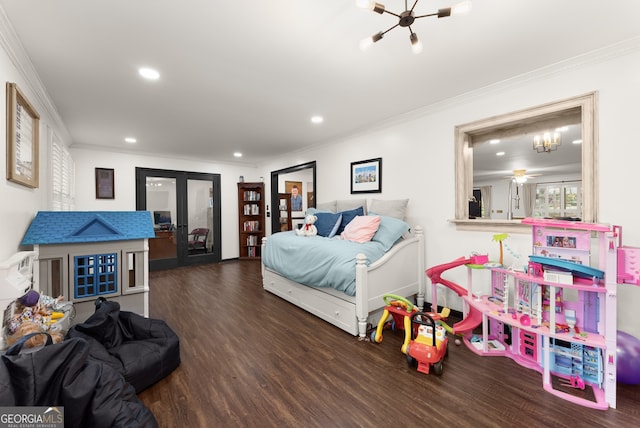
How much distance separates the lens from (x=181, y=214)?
5582mm

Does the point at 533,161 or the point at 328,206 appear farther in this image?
the point at 533,161

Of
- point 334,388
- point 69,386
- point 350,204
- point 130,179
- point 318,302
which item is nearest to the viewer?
point 69,386

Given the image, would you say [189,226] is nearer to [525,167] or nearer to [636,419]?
[636,419]

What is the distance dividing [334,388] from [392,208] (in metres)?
2.20

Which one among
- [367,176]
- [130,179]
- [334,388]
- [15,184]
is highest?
[130,179]

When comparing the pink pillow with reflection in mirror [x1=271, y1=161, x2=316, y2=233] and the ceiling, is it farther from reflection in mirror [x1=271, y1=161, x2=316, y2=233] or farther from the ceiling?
reflection in mirror [x1=271, y1=161, x2=316, y2=233]

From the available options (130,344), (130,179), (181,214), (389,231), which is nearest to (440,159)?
(389,231)

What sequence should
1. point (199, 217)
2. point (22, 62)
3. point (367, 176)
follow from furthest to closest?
point (199, 217)
point (367, 176)
point (22, 62)

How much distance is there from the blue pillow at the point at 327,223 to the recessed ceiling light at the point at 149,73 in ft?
8.01

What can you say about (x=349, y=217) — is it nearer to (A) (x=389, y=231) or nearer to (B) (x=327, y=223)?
(B) (x=327, y=223)

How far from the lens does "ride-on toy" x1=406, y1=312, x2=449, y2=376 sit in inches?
75.0

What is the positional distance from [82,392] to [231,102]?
8.95 feet

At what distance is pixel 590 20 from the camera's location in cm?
173

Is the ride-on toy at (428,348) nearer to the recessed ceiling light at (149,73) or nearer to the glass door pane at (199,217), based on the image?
the recessed ceiling light at (149,73)
